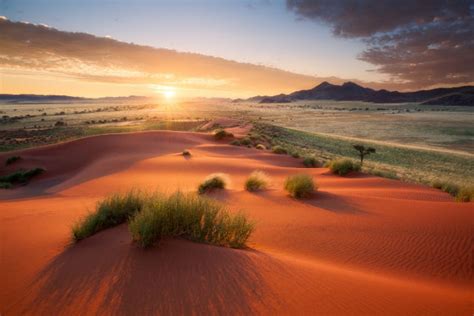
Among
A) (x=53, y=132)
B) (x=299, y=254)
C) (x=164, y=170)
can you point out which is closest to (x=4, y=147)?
(x=53, y=132)

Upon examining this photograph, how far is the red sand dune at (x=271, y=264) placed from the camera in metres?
3.63

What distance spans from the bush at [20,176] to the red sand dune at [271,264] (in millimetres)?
10058

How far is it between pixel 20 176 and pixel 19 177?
87mm

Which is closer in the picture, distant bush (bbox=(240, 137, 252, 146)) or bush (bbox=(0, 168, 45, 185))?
bush (bbox=(0, 168, 45, 185))

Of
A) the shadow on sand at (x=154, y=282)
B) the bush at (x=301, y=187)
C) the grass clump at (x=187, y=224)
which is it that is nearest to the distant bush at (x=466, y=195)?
the bush at (x=301, y=187)

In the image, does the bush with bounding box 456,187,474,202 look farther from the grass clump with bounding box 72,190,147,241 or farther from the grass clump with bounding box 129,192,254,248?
the grass clump with bounding box 72,190,147,241

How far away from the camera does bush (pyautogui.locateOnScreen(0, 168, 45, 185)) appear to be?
18188 millimetres

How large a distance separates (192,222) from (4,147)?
3444cm

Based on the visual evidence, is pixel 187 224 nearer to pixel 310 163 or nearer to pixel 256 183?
pixel 256 183

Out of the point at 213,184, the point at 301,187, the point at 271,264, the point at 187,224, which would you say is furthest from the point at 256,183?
the point at 271,264

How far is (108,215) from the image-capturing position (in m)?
6.32

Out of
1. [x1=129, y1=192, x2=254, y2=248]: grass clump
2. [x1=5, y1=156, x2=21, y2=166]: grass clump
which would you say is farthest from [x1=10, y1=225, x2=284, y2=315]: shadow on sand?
[x1=5, y1=156, x2=21, y2=166]: grass clump

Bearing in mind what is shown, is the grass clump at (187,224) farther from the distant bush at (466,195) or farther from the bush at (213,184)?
the distant bush at (466,195)

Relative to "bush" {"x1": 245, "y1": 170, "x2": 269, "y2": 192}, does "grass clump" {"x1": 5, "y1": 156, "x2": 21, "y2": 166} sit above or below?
below
